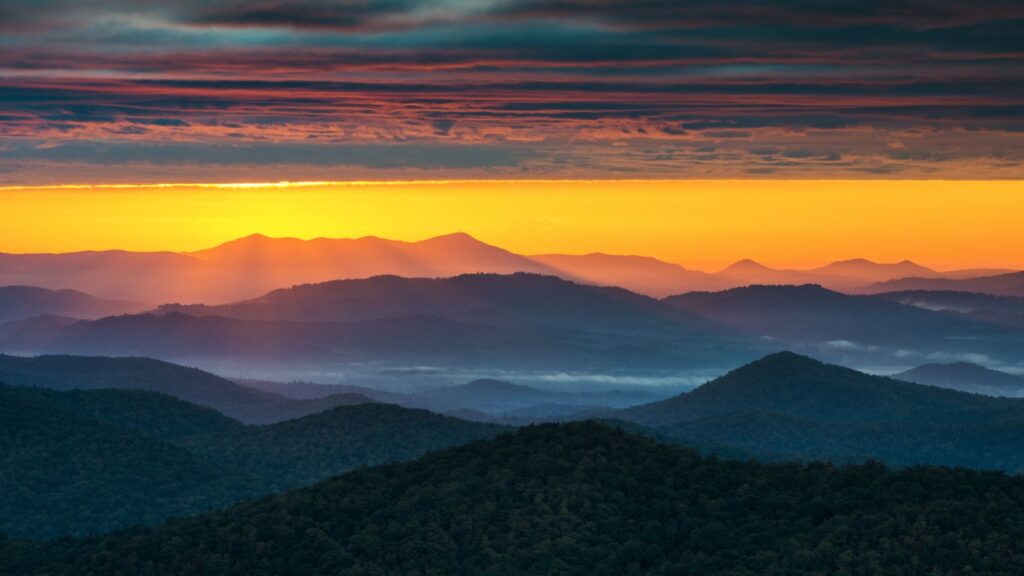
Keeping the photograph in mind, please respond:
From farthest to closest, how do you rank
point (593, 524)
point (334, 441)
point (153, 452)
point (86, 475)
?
point (334, 441)
point (153, 452)
point (86, 475)
point (593, 524)

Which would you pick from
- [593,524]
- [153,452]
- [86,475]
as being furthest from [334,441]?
[593,524]

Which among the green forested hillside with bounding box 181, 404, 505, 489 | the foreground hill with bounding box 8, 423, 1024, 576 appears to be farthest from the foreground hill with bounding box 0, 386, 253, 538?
the foreground hill with bounding box 8, 423, 1024, 576

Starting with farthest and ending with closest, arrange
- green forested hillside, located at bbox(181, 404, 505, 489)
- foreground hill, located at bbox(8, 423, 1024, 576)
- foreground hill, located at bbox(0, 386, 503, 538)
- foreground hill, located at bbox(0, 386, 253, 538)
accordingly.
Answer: green forested hillside, located at bbox(181, 404, 505, 489), foreground hill, located at bbox(0, 386, 503, 538), foreground hill, located at bbox(0, 386, 253, 538), foreground hill, located at bbox(8, 423, 1024, 576)

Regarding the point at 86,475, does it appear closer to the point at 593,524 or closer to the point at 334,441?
the point at 334,441

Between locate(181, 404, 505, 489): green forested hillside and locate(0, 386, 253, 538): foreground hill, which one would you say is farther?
locate(181, 404, 505, 489): green forested hillside

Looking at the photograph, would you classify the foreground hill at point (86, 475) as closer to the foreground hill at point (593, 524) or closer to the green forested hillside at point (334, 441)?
the green forested hillside at point (334, 441)

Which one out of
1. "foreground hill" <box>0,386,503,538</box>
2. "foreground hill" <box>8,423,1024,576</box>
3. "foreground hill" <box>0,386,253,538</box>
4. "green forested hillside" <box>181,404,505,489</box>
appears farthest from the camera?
"green forested hillside" <box>181,404,505,489</box>

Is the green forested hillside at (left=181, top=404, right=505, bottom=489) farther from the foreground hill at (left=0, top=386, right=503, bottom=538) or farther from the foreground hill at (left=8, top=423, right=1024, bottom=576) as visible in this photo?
the foreground hill at (left=8, top=423, right=1024, bottom=576)

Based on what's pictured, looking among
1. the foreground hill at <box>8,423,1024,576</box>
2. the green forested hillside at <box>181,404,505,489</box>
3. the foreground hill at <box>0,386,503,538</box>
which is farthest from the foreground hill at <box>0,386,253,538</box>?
the foreground hill at <box>8,423,1024,576</box>
